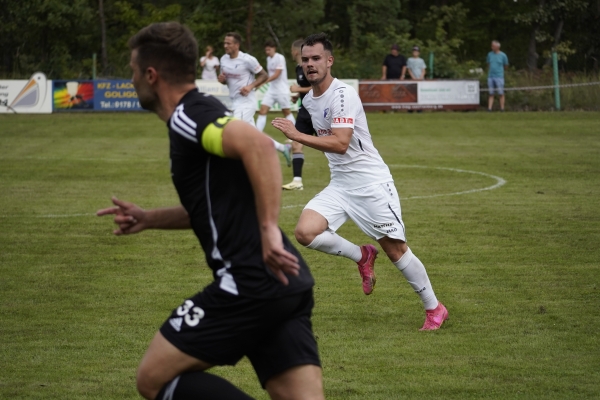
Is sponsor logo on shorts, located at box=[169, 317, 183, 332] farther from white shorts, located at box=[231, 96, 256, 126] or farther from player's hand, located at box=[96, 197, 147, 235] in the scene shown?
white shorts, located at box=[231, 96, 256, 126]

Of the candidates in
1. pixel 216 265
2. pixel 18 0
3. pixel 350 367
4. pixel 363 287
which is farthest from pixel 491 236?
pixel 18 0

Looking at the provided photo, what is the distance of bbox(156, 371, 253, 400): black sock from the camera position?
11.6ft

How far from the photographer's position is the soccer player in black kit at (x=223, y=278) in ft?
11.4

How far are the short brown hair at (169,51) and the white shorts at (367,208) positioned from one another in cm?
339

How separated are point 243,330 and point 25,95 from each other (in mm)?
29103

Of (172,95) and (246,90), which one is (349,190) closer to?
(172,95)

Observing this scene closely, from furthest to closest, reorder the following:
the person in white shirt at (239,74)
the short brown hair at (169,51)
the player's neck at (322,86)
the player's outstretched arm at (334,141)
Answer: the person in white shirt at (239,74), the player's neck at (322,86), the player's outstretched arm at (334,141), the short brown hair at (169,51)

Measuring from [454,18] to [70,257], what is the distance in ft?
148

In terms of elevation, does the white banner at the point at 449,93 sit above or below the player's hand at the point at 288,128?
below

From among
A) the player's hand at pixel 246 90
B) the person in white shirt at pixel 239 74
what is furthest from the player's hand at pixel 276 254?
the person in white shirt at pixel 239 74

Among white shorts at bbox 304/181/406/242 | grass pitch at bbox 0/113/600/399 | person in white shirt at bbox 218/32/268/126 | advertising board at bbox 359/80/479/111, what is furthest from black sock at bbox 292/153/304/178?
advertising board at bbox 359/80/479/111

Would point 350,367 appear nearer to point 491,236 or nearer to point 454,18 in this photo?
point 491,236

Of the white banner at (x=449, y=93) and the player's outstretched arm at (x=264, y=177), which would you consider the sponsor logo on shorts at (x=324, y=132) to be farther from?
the white banner at (x=449, y=93)

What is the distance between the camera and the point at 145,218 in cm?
403
